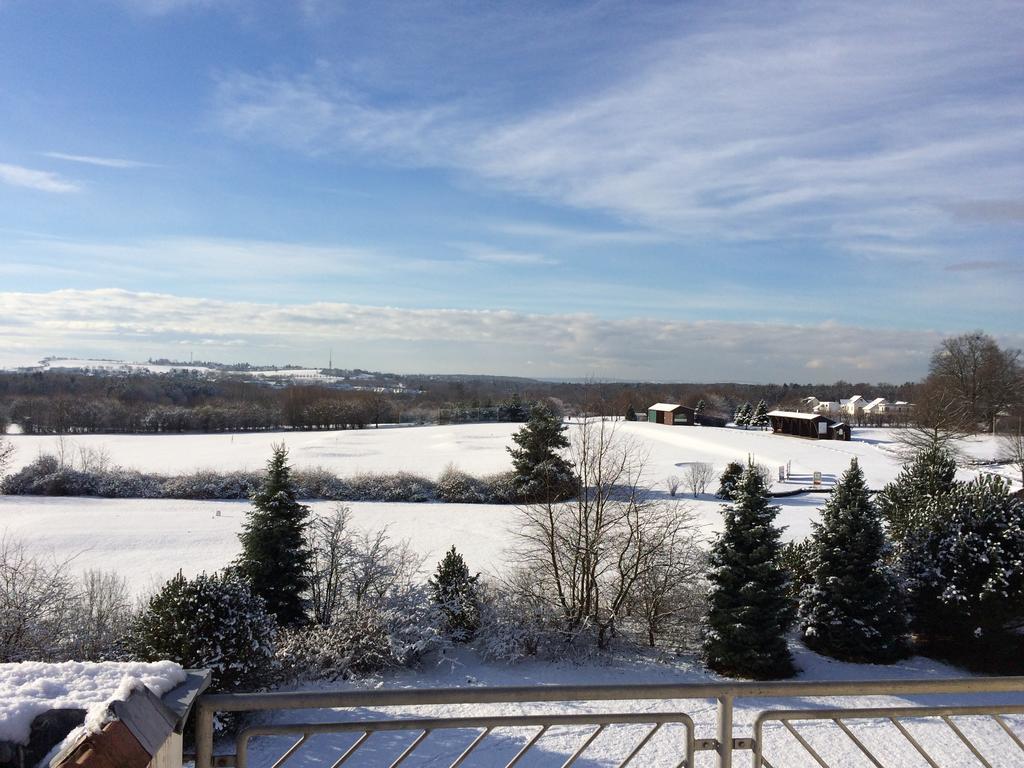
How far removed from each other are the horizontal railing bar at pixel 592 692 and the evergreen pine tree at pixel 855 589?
12.6 metres

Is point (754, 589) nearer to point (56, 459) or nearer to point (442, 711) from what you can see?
point (442, 711)

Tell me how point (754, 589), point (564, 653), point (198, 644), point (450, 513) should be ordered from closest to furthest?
point (198, 644), point (754, 589), point (564, 653), point (450, 513)

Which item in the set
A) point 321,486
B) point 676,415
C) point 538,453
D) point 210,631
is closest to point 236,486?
point 321,486

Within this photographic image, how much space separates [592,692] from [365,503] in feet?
103

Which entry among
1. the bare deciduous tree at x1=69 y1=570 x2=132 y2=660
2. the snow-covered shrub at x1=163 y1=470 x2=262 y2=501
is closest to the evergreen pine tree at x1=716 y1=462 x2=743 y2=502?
the snow-covered shrub at x1=163 y1=470 x2=262 y2=501

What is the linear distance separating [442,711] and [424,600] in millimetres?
3091

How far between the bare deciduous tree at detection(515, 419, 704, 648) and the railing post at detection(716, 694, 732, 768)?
12.9 m

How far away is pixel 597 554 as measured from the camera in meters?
15.7

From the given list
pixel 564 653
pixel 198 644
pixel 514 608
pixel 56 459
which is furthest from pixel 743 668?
pixel 56 459

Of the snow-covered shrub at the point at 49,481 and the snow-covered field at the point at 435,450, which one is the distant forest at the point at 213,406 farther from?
the snow-covered shrub at the point at 49,481

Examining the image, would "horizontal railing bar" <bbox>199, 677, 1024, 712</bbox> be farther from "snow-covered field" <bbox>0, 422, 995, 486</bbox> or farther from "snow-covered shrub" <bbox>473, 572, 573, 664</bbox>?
"snow-covered field" <bbox>0, 422, 995, 486</bbox>

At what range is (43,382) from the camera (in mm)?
87000

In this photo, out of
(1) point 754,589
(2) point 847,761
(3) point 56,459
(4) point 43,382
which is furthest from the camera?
(4) point 43,382

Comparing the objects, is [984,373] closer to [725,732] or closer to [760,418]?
[760,418]
